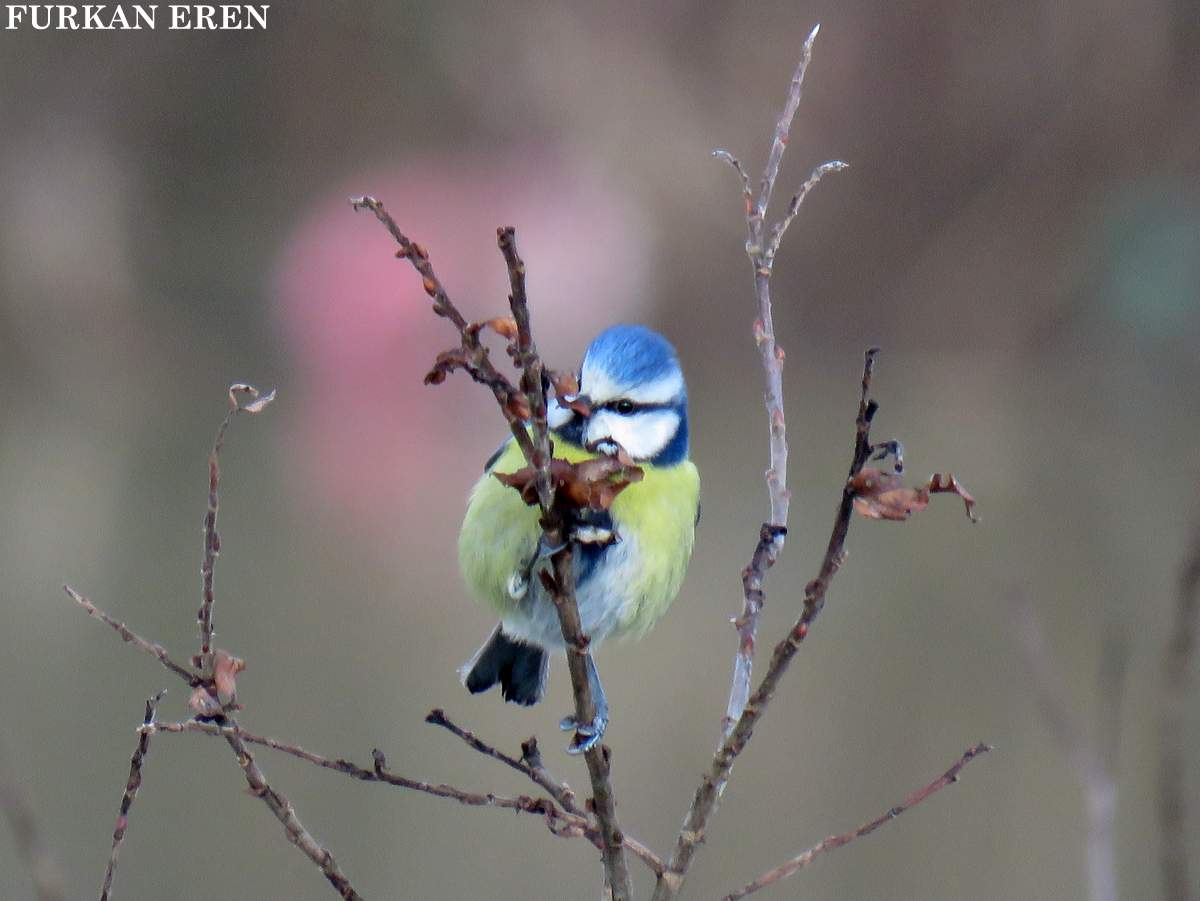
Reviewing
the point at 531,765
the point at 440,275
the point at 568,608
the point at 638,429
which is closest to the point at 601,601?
the point at 638,429

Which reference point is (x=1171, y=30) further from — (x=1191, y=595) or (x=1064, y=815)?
(x=1191, y=595)

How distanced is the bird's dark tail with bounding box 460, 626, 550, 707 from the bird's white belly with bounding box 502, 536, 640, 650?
171 millimetres

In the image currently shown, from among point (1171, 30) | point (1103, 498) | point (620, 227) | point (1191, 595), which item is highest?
point (1171, 30)

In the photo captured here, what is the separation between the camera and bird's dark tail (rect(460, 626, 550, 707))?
2.02 m

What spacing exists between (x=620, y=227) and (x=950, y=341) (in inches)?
55.2

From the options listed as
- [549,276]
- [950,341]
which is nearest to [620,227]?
[549,276]

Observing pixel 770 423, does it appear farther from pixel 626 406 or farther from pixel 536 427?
pixel 626 406

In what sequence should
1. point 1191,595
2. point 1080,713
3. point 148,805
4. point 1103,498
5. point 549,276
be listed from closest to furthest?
point 1191,595, point 148,805, point 1080,713, point 1103,498, point 549,276

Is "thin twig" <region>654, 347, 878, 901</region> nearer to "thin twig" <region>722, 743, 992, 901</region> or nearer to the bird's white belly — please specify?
"thin twig" <region>722, 743, 992, 901</region>

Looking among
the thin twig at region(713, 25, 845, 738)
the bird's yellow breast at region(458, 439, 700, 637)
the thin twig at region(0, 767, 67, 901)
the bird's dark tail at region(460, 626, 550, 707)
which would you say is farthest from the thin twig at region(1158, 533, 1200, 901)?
the bird's dark tail at region(460, 626, 550, 707)

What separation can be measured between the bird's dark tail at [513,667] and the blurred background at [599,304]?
2.25 m

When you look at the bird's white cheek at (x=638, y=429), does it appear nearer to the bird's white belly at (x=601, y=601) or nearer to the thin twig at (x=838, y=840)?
the bird's white belly at (x=601, y=601)

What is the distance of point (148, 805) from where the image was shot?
380 centimetres

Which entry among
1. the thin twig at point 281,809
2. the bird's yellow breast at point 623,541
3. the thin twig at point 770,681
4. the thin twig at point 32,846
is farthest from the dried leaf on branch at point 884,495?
the bird's yellow breast at point 623,541
